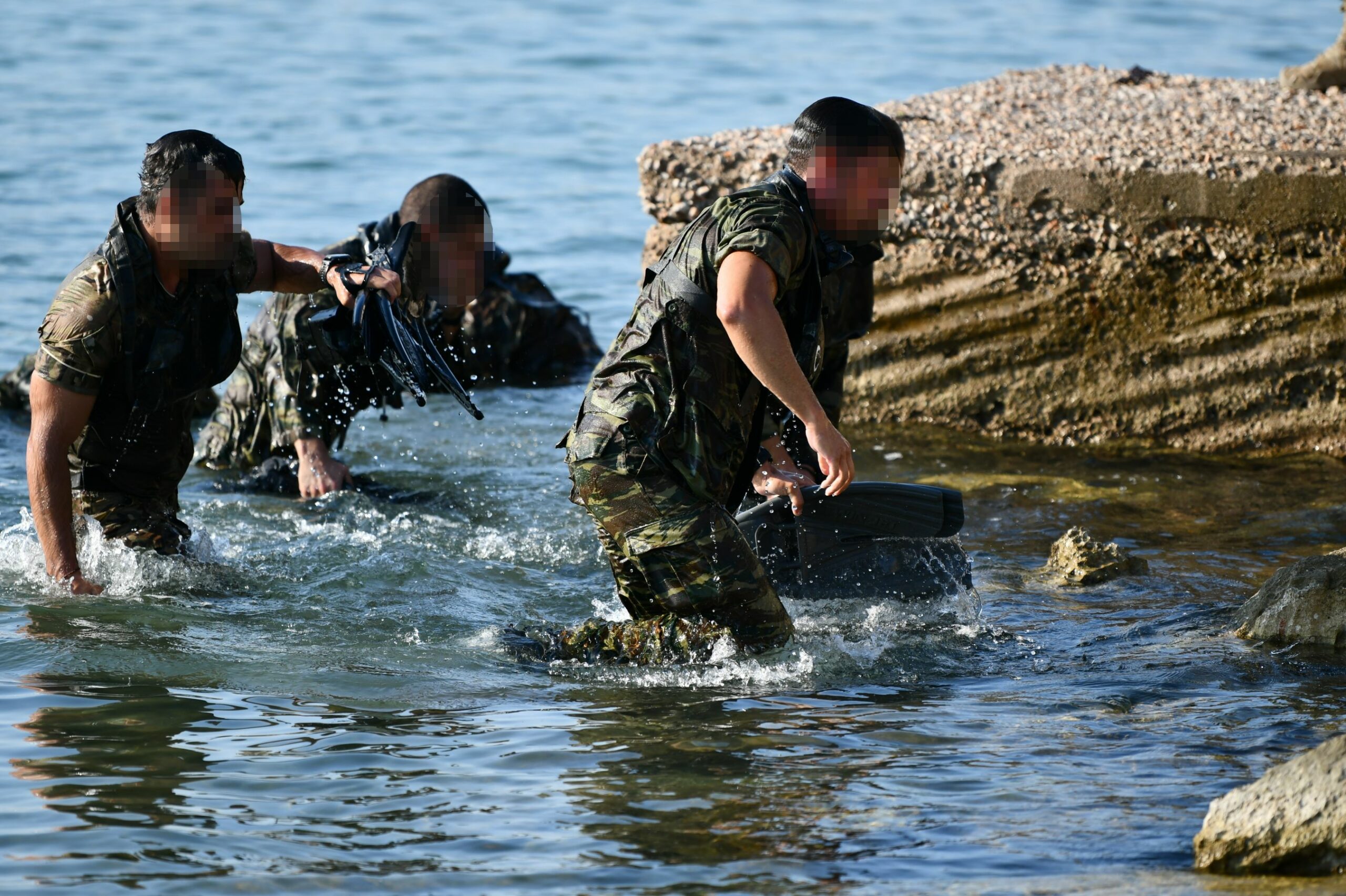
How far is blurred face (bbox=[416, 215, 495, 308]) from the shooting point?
250 inches

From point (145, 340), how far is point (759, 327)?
7.17ft

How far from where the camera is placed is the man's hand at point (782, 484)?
205 inches

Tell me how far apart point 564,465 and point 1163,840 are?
15.3ft

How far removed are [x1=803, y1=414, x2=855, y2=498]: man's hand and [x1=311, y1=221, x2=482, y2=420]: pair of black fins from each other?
1.19 metres

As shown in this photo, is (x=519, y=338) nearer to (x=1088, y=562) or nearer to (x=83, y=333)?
(x=1088, y=562)

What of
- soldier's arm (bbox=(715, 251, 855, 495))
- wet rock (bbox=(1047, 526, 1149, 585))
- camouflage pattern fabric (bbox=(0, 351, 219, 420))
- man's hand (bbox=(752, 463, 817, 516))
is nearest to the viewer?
soldier's arm (bbox=(715, 251, 855, 495))

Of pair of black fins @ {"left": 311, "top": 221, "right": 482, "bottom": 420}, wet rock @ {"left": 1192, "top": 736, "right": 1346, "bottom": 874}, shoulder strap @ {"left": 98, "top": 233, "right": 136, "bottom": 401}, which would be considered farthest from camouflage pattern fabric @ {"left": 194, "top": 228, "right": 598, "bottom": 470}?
wet rock @ {"left": 1192, "top": 736, "right": 1346, "bottom": 874}

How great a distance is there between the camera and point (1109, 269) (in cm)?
786

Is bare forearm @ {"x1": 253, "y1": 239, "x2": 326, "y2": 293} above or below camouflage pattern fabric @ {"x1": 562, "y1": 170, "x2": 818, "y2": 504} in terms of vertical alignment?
above

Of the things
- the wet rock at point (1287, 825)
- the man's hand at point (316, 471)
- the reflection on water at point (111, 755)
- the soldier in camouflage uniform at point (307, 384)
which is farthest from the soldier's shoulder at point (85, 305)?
the wet rock at point (1287, 825)

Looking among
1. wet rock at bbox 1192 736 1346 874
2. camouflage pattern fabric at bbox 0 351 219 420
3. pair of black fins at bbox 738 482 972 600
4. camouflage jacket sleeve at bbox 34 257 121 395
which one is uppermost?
camouflage jacket sleeve at bbox 34 257 121 395

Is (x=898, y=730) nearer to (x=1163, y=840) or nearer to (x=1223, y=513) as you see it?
(x=1163, y=840)

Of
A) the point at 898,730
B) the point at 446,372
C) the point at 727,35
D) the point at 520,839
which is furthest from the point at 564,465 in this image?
the point at 727,35

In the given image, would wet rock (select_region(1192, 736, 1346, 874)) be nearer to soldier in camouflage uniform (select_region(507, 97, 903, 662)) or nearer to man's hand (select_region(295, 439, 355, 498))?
soldier in camouflage uniform (select_region(507, 97, 903, 662))
